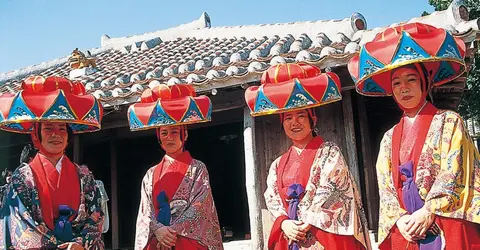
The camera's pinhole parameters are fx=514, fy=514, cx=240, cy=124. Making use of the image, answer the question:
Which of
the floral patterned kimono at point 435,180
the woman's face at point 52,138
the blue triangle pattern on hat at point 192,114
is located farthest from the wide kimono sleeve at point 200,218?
the floral patterned kimono at point 435,180

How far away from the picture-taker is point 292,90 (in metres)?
3.78

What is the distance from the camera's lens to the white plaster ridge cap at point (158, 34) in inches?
488

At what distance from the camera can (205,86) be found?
564cm

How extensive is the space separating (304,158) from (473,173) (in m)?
1.15

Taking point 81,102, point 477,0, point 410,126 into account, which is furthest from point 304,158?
point 477,0

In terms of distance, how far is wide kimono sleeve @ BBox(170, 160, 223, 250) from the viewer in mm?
4219

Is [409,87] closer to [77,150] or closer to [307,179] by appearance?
[307,179]

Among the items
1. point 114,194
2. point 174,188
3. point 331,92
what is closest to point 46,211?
point 174,188

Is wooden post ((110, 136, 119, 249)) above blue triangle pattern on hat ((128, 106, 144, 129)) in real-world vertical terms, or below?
A: below

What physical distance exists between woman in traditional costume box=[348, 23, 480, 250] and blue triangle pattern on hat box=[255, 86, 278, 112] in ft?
2.25

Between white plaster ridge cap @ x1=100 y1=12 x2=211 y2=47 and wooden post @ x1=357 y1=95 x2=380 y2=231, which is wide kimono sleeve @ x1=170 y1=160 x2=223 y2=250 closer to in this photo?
wooden post @ x1=357 y1=95 x2=380 y2=231

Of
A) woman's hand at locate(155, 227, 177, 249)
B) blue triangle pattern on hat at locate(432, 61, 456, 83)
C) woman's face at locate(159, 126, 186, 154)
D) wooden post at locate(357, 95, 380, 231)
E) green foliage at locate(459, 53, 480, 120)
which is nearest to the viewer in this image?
blue triangle pattern on hat at locate(432, 61, 456, 83)

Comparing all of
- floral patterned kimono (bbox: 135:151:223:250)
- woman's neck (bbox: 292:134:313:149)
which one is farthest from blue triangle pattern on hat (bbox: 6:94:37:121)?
woman's neck (bbox: 292:134:313:149)

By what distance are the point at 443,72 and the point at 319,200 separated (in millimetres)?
1265
